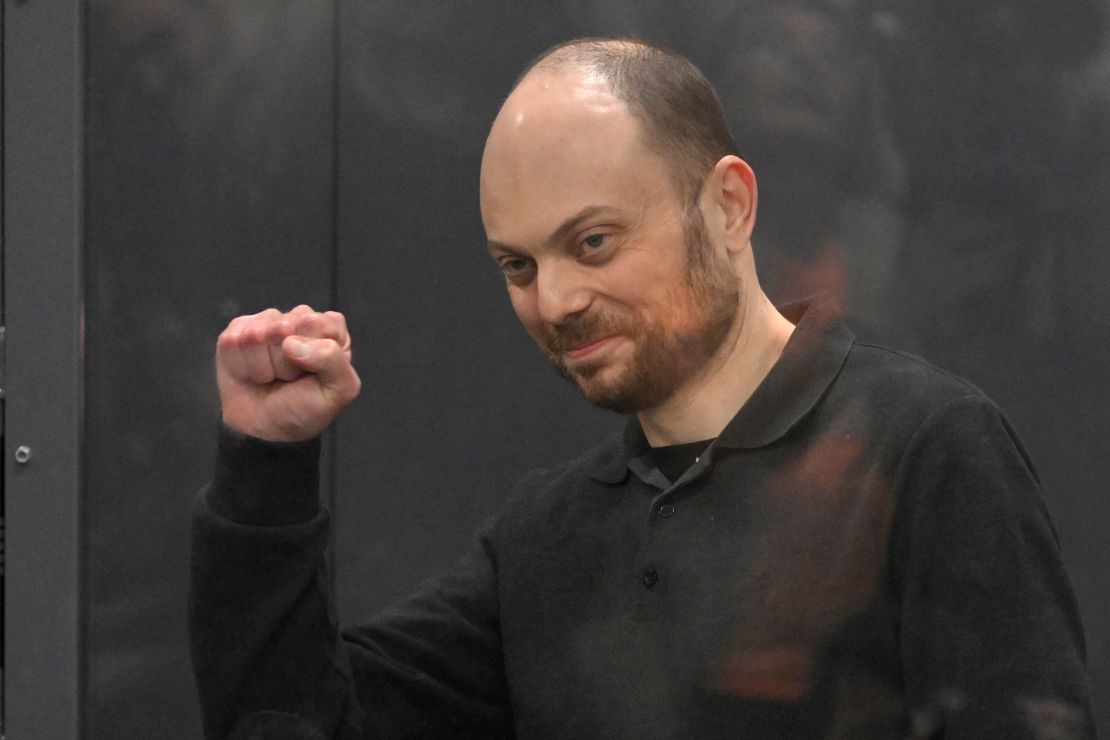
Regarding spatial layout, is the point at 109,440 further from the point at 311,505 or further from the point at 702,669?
the point at 702,669

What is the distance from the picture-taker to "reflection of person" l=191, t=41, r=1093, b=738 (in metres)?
1.00

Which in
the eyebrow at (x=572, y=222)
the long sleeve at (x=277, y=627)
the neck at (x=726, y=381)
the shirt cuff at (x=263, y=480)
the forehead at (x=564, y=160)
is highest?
the forehead at (x=564, y=160)

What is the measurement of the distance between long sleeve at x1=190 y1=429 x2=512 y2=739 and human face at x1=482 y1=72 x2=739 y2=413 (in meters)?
0.22

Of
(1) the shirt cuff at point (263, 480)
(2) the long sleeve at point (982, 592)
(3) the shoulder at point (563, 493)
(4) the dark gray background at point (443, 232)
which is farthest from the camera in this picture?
(4) the dark gray background at point (443, 232)

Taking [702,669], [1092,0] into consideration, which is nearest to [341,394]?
[702,669]

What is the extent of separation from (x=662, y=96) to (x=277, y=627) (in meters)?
0.52

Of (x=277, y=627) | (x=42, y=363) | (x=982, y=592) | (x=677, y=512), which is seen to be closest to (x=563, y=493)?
(x=677, y=512)

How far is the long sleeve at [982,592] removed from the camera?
37.5 inches

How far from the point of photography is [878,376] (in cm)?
111

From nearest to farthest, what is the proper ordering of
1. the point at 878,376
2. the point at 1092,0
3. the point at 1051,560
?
the point at 1051,560, the point at 878,376, the point at 1092,0

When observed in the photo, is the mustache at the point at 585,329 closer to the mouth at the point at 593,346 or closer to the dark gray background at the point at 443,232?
the mouth at the point at 593,346

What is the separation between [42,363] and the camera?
162 centimetres

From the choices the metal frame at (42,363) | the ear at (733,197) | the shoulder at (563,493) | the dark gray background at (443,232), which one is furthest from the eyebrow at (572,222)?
the metal frame at (42,363)

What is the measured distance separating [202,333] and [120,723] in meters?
0.45
